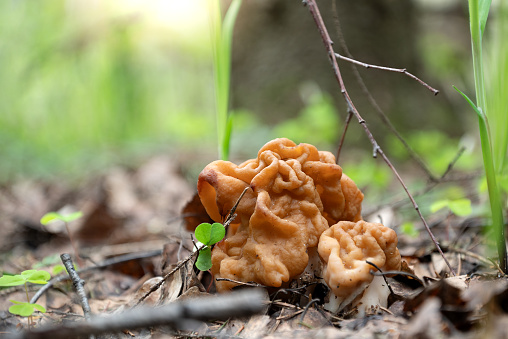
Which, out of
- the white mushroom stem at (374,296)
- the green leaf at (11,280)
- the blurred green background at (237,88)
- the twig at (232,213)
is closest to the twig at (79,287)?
the green leaf at (11,280)

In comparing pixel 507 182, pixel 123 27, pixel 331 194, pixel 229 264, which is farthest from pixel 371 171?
pixel 123 27

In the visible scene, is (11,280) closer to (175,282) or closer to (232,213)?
(175,282)

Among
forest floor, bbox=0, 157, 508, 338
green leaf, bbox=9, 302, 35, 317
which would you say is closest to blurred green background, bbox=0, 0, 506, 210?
forest floor, bbox=0, 157, 508, 338

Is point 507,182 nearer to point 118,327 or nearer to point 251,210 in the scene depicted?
point 251,210

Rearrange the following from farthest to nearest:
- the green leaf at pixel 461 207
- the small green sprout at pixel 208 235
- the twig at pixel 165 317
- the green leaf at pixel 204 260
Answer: the green leaf at pixel 461 207 → the green leaf at pixel 204 260 → the small green sprout at pixel 208 235 → the twig at pixel 165 317

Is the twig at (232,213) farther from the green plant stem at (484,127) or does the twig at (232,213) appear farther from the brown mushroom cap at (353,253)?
the green plant stem at (484,127)

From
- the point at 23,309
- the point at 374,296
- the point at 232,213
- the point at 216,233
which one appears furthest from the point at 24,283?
the point at 374,296
